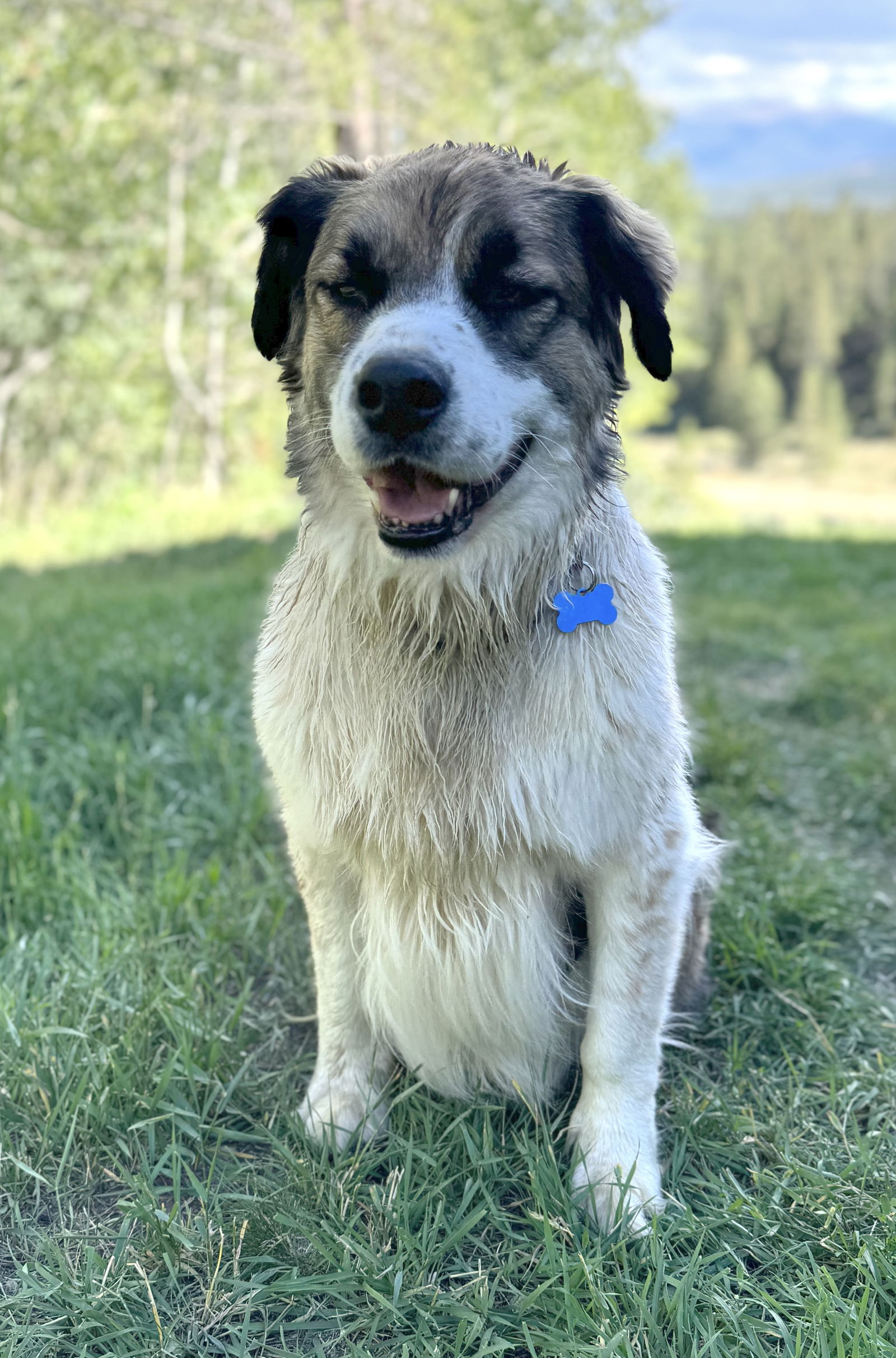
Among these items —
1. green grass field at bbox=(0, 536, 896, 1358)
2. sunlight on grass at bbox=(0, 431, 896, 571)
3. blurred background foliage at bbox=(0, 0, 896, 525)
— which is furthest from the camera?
blurred background foliage at bbox=(0, 0, 896, 525)

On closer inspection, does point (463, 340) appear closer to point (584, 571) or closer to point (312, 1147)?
point (584, 571)

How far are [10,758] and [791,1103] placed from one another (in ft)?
8.99

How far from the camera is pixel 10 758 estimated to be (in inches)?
144

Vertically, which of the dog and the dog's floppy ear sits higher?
the dog's floppy ear

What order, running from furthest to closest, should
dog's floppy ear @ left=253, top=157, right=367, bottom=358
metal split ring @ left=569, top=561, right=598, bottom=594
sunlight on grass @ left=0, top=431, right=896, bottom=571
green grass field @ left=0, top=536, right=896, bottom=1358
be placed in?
1. sunlight on grass @ left=0, top=431, right=896, bottom=571
2. dog's floppy ear @ left=253, top=157, right=367, bottom=358
3. metal split ring @ left=569, top=561, right=598, bottom=594
4. green grass field @ left=0, top=536, right=896, bottom=1358

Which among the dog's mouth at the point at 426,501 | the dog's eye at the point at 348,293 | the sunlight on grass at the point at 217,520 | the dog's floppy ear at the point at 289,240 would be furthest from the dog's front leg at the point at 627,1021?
the dog's floppy ear at the point at 289,240

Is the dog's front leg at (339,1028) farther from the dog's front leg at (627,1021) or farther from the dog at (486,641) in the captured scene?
the dog's front leg at (627,1021)

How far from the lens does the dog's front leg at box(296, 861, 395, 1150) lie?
220 cm

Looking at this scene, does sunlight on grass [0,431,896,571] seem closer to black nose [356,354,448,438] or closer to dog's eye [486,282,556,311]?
dog's eye [486,282,556,311]

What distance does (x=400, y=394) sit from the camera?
174 cm

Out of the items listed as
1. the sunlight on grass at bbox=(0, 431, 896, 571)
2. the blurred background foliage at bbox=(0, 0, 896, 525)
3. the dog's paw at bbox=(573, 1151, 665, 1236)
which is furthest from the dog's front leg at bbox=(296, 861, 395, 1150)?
the blurred background foliage at bbox=(0, 0, 896, 525)

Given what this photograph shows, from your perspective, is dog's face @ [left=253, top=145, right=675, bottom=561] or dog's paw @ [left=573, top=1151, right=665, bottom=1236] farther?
dog's paw @ [left=573, top=1151, right=665, bottom=1236]

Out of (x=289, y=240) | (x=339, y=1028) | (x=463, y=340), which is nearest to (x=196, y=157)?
(x=289, y=240)

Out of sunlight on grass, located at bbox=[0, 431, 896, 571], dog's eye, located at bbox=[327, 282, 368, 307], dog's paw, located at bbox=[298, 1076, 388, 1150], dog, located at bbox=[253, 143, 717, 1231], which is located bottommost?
sunlight on grass, located at bbox=[0, 431, 896, 571]
